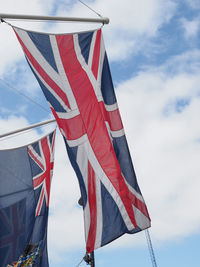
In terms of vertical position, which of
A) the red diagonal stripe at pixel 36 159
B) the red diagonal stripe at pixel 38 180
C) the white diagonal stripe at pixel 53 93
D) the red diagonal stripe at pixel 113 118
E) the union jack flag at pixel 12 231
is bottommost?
the union jack flag at pixel 12 231

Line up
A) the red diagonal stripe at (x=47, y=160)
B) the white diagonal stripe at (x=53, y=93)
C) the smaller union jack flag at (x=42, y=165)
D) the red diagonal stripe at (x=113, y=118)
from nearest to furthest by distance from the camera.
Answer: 1. the white diagonal stripe at (x=53, y=93)
2. the red diagonal stripe at (x=113, y=118)
3. the smaller union jack flag at (x=42, y=165)
4. the red diagonal stripe at (x=47, y=160)

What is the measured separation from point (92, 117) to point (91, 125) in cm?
19

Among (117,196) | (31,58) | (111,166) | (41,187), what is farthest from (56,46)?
(41,187)

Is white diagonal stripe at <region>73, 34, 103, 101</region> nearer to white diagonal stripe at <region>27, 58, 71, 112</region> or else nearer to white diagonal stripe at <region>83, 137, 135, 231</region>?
white diagonal stripe at <region>27, 58, 71, 112</region>

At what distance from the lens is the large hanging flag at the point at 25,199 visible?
11.4m

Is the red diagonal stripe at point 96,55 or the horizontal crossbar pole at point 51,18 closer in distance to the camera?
the horizontal crossbar pole at point 51,18

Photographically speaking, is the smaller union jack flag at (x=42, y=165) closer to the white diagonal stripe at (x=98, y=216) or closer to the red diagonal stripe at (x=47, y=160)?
the red diagonal stripe at (x=47, y=160)

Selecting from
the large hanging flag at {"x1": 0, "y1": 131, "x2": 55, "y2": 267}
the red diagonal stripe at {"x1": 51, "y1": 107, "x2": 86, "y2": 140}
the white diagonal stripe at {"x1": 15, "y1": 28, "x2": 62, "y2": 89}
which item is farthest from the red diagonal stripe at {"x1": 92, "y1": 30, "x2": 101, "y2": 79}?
the large hanging flag at {"x1": 0, "y1": 131, "x2": 55, "y2": 267}

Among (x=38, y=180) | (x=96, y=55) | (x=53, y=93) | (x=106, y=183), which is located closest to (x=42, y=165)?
(x=38, y=180)

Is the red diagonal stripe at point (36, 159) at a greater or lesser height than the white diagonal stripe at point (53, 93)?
lesser

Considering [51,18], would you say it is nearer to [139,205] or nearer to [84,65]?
[84,65]

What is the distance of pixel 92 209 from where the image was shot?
840 cm

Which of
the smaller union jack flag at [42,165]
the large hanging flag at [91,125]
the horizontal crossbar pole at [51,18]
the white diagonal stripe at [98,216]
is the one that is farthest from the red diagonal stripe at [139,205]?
the horizontal crossbar pole at [51,18]

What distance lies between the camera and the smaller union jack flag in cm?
1253
